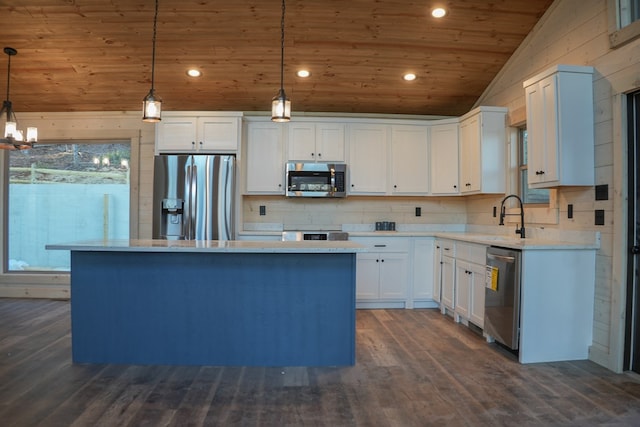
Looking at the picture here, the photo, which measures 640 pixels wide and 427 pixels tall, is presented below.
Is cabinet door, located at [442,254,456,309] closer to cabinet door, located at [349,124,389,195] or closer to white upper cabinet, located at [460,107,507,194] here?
white upper cabinet, located at [460,107,507,194]

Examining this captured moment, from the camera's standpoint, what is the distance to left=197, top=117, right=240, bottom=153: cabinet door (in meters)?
4.86

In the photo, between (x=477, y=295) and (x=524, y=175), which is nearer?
(x=477, y=295)

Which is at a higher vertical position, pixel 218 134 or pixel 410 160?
pixel 218 134

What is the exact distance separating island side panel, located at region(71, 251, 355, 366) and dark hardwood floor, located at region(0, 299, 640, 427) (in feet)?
0.39

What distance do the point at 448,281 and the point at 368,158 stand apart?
69.9 inches

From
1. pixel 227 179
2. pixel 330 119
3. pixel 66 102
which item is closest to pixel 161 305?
pixel 227 179

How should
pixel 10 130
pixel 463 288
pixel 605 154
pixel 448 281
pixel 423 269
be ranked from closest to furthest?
pixel 605 154 → pixel 10 130 → pixel 463 288 → pixel 448 281 → pixel 423 269

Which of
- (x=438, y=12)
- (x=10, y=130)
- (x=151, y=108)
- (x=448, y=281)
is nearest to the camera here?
(x=151, y=108)

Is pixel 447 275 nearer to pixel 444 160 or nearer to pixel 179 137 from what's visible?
pixel 444 160

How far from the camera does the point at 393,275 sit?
4805 mm

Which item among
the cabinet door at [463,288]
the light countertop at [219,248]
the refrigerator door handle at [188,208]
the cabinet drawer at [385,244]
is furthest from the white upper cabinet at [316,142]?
the light countertop at [219,248]

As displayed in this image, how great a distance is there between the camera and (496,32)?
404 cm

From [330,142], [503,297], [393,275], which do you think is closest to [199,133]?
[330,142]

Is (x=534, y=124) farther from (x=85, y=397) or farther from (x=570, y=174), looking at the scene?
(x=85, y=397)
